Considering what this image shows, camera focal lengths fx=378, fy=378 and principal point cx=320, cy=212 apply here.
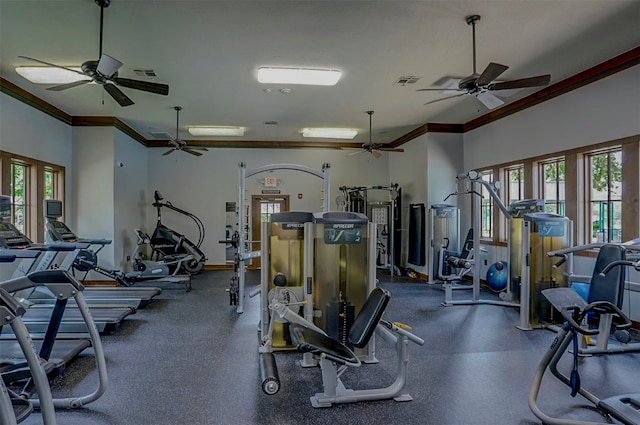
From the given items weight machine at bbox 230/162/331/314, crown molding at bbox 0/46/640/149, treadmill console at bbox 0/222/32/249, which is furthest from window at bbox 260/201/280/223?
treadmill console at bbox 0/222/32/249

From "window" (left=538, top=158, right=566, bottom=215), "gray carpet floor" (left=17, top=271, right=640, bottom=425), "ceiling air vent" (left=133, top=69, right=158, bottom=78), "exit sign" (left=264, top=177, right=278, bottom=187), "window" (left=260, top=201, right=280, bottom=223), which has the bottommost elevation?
"gray carpet floor" (left=17, top=271, right=640, bottom=425)

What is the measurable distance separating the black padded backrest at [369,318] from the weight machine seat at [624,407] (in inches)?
63.0

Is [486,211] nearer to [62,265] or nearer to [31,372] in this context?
[62,265]

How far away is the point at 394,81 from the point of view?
518 cm

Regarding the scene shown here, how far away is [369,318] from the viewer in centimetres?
265

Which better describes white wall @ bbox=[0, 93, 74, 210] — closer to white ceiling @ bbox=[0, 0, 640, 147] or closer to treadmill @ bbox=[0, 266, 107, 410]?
white ceiling @ bbox=[0, 0, 640, 147]

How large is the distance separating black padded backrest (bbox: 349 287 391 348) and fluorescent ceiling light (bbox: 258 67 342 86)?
3176 millimetres

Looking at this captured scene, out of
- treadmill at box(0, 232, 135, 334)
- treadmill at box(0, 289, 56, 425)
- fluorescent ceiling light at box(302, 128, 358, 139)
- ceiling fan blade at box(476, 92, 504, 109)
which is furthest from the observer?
fluorescent ceiling light at box(302, 128, 358, 139)

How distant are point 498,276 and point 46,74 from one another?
23.4 feet

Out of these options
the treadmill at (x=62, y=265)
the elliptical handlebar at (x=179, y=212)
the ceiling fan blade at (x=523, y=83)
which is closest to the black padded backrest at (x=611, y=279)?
the ceiling fan blade at (x=523, y=83)

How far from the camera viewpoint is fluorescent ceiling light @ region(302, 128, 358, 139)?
8.15 metres

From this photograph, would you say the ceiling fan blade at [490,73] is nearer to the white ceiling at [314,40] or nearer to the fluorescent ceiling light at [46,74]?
the white ceiling at [314,40]

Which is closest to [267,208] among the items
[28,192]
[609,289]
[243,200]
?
[243,200]

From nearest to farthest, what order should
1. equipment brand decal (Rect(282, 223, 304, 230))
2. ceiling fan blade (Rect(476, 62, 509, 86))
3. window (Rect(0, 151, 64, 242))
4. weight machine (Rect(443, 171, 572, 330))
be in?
ceiling fan blade (Rect(476, 62, 509, 86)) → equipment brand decal (Rect(282, 223, 304, 230)) → weight machine (Rect(443, 171, 572, 330)) → window (Rect(0, 151, 64, 242))
